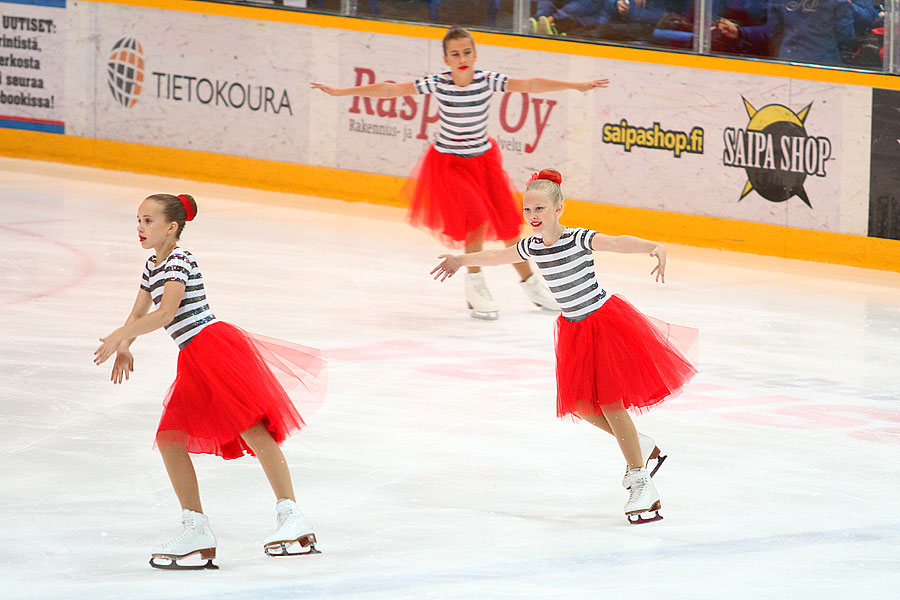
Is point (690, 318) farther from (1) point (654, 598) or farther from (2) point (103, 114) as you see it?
(2) point (103, 114)

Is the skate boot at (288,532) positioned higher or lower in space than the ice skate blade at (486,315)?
lower

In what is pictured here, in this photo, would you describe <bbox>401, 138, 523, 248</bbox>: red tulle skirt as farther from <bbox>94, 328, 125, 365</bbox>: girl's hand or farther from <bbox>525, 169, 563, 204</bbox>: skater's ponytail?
<bbox>94, 328, 125, 365</bbox>: girl's hand

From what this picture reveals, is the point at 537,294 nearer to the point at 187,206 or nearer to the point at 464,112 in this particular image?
the point at 464,112

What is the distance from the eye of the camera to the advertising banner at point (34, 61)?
12.2 metres

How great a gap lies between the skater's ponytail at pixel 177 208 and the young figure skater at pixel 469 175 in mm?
3580

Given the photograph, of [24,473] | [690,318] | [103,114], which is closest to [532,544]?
[24,473]

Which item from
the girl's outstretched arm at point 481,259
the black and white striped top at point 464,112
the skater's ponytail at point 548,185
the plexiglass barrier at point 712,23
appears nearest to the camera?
the skater's ponytail at point 548,185

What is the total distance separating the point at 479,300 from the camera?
7.84 meters

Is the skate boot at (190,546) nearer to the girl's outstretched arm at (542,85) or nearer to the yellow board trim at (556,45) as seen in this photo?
the girl's outstretched arm at (542,85)

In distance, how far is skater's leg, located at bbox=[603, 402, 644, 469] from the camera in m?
4.72

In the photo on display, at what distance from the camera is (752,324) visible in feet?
25.2

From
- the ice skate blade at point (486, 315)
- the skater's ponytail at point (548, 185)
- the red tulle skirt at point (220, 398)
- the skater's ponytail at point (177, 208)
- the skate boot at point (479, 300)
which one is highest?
the skater's ponytail at point (548, 185)

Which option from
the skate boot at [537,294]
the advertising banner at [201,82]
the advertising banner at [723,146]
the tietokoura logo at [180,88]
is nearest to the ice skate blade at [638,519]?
the skate boot at [537,294]

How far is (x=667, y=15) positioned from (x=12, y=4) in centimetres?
567
